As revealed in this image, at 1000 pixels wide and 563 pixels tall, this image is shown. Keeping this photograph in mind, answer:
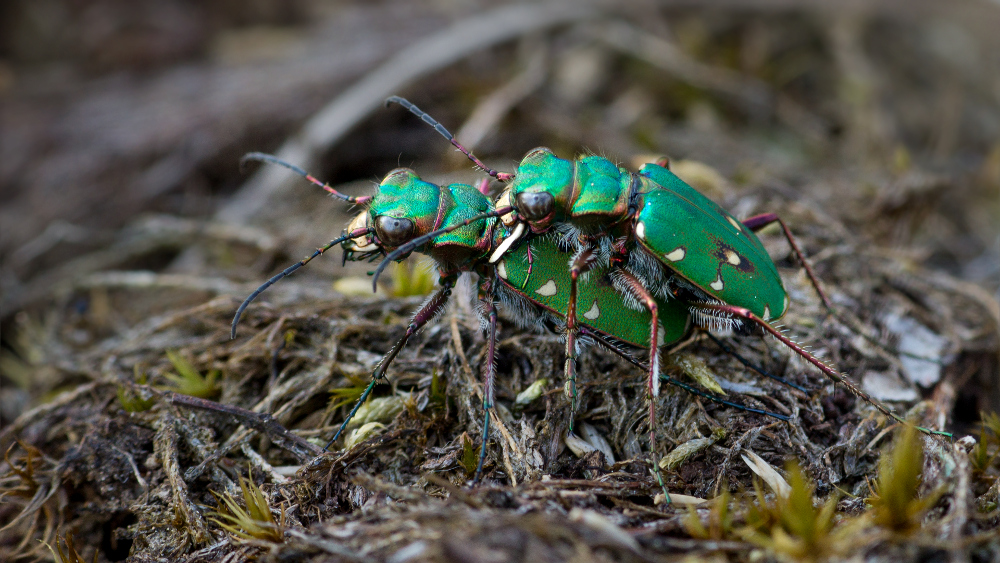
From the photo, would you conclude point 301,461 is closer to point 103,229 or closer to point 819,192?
point 103,229

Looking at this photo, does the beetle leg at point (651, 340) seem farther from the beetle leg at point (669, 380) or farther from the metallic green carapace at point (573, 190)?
the metallic green carapace at point (573, 190)

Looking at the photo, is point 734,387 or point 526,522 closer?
point 526,522

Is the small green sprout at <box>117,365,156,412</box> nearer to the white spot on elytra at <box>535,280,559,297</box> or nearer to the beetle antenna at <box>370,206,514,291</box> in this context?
the beetle antenna at <box>370,206,514,291</box>

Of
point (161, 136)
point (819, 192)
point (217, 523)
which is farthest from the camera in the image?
point (161, 136)

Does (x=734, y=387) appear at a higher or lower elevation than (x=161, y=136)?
higher

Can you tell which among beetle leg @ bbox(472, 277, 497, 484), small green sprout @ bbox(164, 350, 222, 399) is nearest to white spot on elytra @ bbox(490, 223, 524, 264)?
beetle leg @ bbox(472, 277, 497, 484)

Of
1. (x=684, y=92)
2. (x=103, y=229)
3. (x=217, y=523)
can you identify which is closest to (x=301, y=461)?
(x=217, y=523)

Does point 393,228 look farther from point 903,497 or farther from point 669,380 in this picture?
point 903,497
